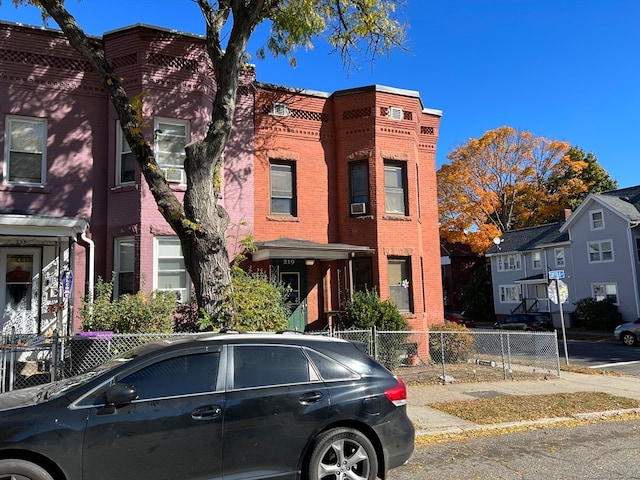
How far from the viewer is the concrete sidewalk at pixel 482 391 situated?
7.67 m

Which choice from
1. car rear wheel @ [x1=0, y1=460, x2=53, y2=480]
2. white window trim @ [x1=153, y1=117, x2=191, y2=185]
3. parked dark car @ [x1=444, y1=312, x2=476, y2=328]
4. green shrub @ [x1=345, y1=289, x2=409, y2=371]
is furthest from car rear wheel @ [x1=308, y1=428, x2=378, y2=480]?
parked dark car @ [x1=444, y1=312, x2=476, y2=328]

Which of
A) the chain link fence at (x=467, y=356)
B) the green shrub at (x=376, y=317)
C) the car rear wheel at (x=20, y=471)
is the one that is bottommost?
the chain link fence at (x=467, y=356)

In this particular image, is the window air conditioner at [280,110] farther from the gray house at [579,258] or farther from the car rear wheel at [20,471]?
the gray house at [579,258]

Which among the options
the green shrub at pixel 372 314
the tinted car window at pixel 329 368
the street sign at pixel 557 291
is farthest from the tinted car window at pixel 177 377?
the street sign at pixel 557 291

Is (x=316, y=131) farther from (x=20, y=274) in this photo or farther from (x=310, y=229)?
(x=20, y=274)

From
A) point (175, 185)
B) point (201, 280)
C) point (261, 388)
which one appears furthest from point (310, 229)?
point (261, 388)

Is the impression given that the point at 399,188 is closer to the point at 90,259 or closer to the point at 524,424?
the point at 524,424

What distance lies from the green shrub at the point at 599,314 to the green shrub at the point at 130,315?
2913 cm

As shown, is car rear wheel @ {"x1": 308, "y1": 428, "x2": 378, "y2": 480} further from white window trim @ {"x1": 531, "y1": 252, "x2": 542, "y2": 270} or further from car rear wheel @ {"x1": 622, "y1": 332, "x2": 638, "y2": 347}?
white window trim @ {"x1": 531, "y1": 252, "x2": 542, "y2": 270}

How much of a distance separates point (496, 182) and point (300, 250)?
112ft

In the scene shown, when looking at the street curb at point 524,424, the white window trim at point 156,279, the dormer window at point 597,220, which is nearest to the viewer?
the street curb at point 524,424

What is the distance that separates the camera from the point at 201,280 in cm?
797

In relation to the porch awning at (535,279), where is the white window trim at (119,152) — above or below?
above

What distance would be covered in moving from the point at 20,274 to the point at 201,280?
6397 mm
